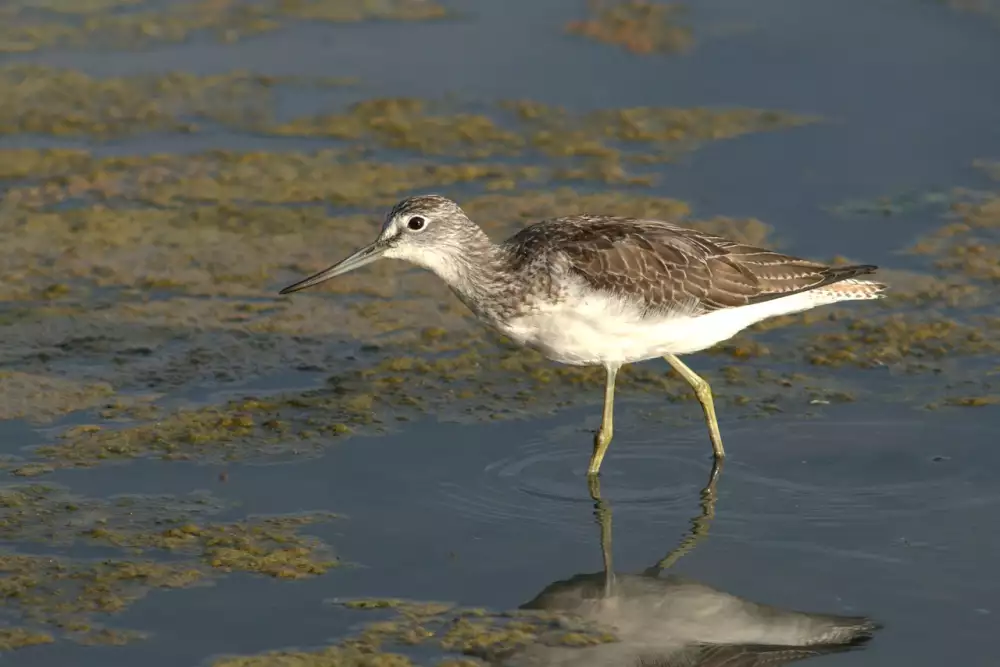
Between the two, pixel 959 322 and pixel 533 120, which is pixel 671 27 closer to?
pixel 533 120

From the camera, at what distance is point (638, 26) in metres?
15.1

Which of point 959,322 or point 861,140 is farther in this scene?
point 861,140

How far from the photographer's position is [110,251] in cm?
1142

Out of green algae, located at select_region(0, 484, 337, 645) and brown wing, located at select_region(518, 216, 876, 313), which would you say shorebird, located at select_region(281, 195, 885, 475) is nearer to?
brown wing, located at select_region(518, 216, 876, 313)

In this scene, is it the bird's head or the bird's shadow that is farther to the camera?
the bird's head

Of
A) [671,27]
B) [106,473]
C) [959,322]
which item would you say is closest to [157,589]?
[106,473]

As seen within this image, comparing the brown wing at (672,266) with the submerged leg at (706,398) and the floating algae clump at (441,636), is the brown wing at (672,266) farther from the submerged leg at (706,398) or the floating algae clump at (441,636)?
the floating algae clump at (441,636)

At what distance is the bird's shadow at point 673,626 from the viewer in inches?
269

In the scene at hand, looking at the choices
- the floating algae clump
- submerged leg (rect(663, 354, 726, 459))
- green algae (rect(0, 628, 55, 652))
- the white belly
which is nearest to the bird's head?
the white belly

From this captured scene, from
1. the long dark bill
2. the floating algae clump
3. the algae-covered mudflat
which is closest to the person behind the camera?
the floating algae clump

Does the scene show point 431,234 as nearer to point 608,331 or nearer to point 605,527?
point 608,331

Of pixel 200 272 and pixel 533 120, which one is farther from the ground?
pixel 533 120

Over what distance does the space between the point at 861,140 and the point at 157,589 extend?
298 inches

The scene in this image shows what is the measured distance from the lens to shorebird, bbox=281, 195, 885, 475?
8352mm
